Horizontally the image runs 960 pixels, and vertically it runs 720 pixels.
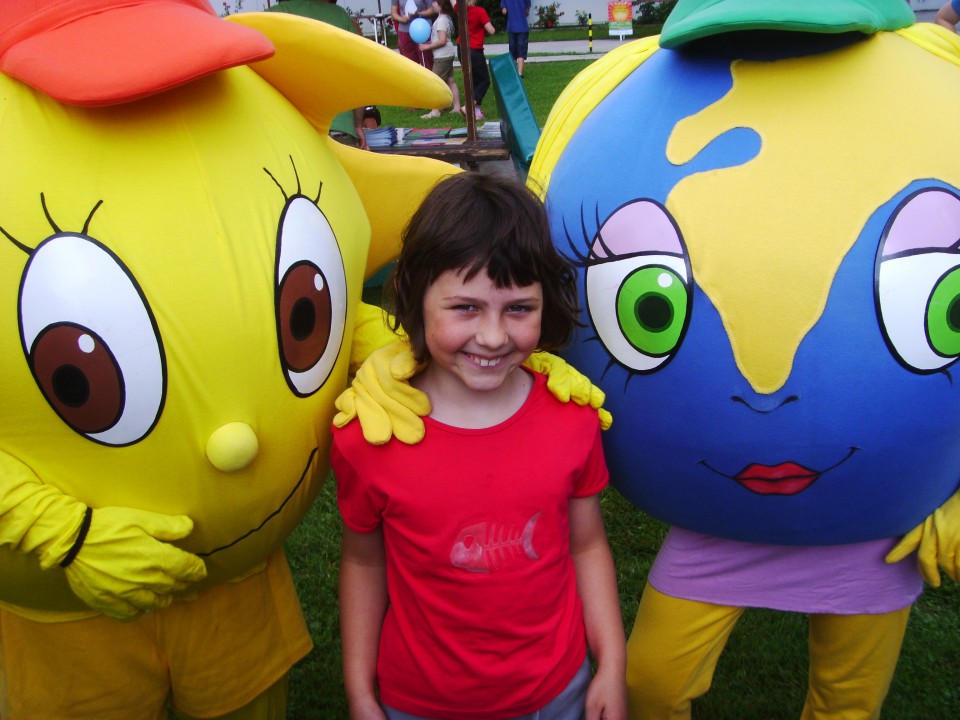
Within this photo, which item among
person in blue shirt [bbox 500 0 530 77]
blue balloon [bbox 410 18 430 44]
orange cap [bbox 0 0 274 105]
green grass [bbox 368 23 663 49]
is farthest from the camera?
green grass [bbox 368 23 663 49]

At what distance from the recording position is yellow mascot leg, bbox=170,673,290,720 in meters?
2.46

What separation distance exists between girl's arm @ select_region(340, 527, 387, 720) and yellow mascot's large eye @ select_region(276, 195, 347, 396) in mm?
360

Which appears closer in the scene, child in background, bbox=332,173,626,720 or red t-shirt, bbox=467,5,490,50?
child in background, bbox=332,173,626,720

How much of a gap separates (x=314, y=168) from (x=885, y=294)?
1.20 m

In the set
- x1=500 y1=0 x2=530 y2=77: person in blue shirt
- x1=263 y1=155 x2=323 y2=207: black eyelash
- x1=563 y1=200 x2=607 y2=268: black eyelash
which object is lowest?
x1=500 y1=0 x2=530 y2=77: person in blue shirt

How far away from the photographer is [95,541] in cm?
175

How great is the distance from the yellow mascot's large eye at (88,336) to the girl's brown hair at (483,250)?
1.65 feet

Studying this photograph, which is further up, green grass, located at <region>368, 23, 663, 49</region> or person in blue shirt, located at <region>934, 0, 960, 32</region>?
person in blue shirt, located at <region>934, 0, 960, 32</region>

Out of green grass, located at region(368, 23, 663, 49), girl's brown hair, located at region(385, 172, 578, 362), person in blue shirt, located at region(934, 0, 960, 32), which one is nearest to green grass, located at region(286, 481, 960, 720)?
A: girl's brown hair, located at region(385, 172, 578, 362)

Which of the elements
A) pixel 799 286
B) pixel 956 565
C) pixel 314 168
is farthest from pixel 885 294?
pixel 314 168

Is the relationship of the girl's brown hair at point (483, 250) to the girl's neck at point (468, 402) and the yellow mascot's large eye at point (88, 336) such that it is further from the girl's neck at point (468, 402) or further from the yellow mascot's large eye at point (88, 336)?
the yellow mascot's large eye at point (88, 336)

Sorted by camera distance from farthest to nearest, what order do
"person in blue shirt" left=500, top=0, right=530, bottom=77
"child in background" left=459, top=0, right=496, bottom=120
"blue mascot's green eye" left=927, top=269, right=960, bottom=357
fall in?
"person in blue shirt" left=500, top=0, right=530, bottom=77, "child in background" left=459, top=0, right=496, bottom=120, "blue mascot's green eye" left=927, top=269, right=960, bottom=357

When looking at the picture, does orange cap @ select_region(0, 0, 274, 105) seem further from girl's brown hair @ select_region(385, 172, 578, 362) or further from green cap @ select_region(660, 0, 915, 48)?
green cap @ select_region(660, 0, 915, 48)

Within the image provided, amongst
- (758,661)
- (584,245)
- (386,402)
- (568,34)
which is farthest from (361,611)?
(568,34)
